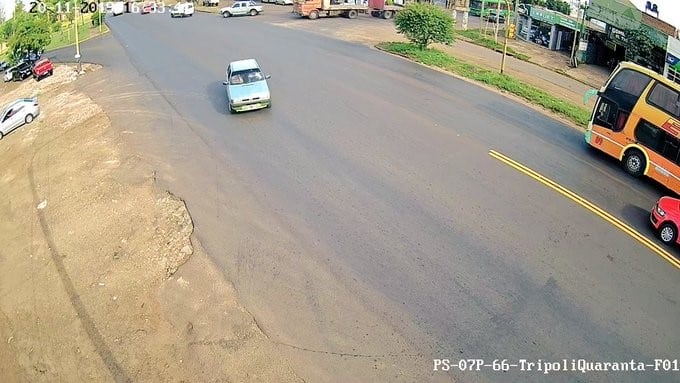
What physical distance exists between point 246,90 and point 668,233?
16.3 meters

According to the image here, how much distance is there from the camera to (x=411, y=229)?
14.4 meters

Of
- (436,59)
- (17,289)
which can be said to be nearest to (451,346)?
(17,289)

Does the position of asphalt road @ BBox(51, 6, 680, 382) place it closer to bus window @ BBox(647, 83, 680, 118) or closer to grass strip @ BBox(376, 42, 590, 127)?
grass strip @ BBox(376, 42, 590, 127)

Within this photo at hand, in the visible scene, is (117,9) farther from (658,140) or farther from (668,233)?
(668,233)

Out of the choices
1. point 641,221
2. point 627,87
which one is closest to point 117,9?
point 627,87

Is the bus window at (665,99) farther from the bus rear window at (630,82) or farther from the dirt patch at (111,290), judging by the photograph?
the dirt patch at (111,290)

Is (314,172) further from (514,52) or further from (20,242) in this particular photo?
(514,52)

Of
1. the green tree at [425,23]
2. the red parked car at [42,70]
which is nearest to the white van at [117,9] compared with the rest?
the red parked car at [42,70]

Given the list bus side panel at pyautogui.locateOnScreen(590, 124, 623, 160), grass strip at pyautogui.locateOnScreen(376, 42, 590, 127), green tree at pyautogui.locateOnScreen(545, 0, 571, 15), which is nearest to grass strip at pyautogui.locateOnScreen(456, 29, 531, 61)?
green tree at pyautogui.locateOnScreen(545, 0, 571, 15)

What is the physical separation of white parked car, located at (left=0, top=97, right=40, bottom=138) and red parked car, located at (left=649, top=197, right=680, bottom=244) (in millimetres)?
28664

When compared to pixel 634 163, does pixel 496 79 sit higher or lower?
higher

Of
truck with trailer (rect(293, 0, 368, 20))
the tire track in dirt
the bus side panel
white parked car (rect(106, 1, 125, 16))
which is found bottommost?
the tire track in dirt

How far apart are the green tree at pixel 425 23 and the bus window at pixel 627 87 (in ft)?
54.2

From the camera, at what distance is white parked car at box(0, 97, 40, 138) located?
27.0m
